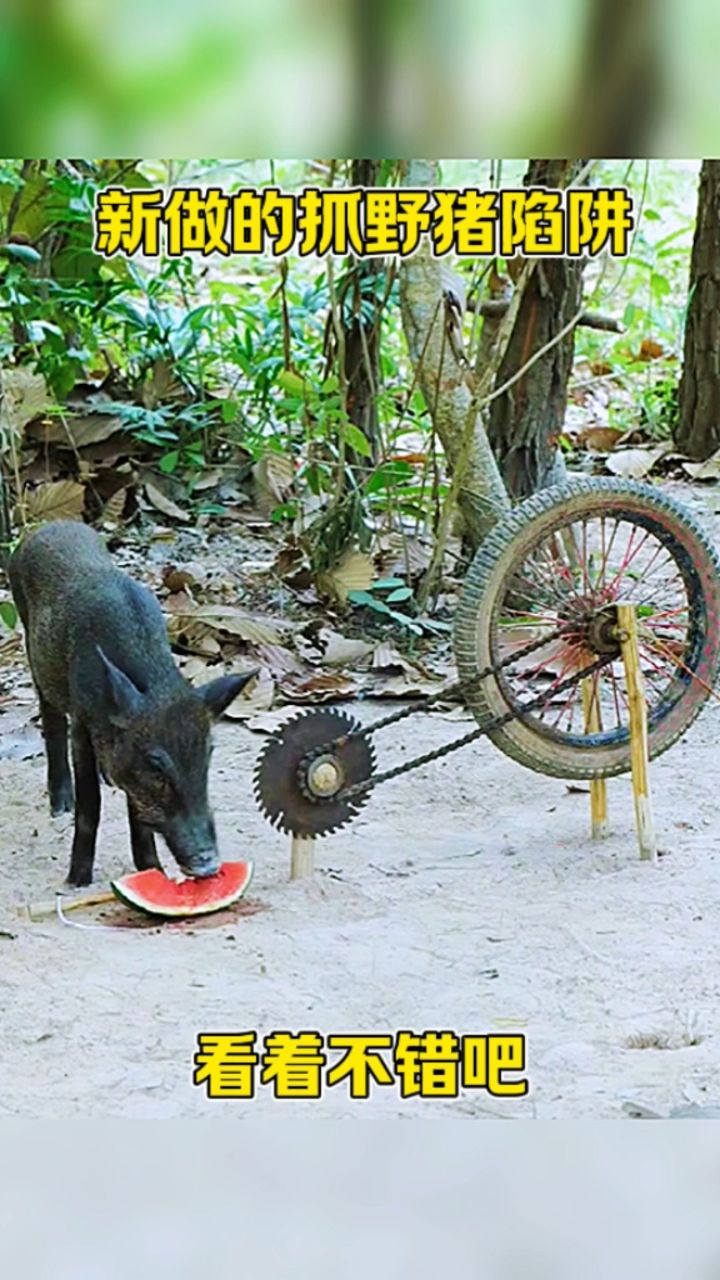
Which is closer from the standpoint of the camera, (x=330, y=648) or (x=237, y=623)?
(x=237, y=623)

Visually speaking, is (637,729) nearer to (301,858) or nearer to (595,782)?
(595,782)

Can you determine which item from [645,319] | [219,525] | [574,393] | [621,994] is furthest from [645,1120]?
[645,319]

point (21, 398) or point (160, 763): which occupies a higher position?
point (21, 398)

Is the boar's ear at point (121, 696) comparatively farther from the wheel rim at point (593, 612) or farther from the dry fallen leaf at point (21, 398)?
the dry fallen leaf at point (21, 398)

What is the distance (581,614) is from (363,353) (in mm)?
1592

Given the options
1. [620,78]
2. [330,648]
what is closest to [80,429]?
Result: [330,648]

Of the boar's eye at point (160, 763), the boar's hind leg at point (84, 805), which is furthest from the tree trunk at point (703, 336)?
the boar's eye at point (160, 763)

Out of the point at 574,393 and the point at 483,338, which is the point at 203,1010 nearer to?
the point at 483,338

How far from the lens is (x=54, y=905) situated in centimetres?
278

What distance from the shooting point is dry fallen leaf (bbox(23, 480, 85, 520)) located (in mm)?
3783

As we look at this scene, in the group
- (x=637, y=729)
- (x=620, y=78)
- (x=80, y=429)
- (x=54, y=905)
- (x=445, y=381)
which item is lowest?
(x=54, y=905)

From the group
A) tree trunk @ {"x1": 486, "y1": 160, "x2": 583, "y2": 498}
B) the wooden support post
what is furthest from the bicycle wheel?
tree trunk @ {"x1": 486, "y1": 160, "x2": 583, "y2": 498}

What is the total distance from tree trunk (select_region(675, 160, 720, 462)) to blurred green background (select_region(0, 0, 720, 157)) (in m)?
3.30

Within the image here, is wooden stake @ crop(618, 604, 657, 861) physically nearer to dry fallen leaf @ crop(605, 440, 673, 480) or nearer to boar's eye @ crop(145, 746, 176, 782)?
boar's eye @ crop(145, 746, 176, 782)
